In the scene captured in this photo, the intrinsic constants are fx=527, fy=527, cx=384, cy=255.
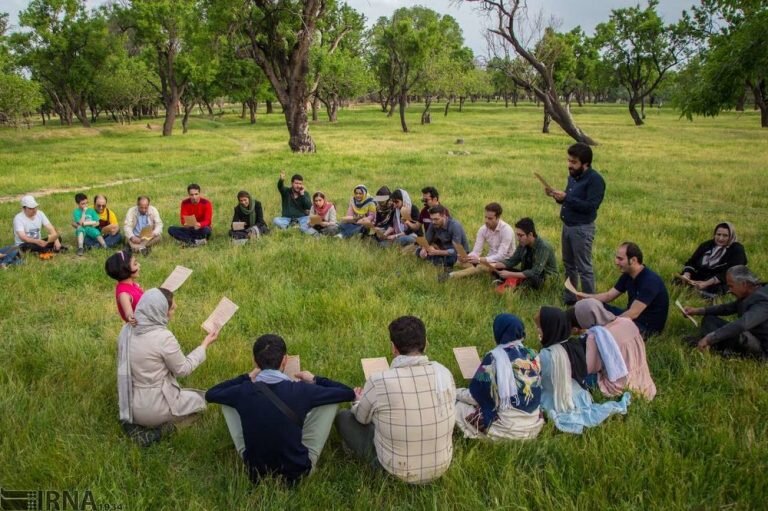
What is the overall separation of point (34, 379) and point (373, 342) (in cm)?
336

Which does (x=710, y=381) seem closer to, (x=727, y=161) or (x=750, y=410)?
(x=750, y=410)

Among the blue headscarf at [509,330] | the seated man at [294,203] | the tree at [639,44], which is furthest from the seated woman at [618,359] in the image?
the tree at [639,44]

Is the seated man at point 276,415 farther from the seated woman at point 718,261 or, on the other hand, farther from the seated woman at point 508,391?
the seated woman at point 718,261

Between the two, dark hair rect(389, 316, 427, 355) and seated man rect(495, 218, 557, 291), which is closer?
dark hair rect(389, 316, 427, 355)

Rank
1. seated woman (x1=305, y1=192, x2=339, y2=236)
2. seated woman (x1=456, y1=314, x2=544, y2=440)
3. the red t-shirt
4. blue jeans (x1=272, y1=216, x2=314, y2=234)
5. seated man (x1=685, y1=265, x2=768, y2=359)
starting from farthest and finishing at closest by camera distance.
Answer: blue jeans (x1=272, y1=216, x2=314, y2=234) → seated woman (x1=305, y1=192, x2=339, y2=236) → the red t-shirt → seated man (x1=685, y1=265, x2=768, y2=359) → seated woman (x1=456, y1=314, x2=544, y2=440)

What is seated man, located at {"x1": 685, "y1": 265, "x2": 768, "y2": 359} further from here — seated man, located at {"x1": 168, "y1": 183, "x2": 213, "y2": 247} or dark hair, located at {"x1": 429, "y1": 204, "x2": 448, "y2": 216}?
seated man, located at {"x1": 168, "y1": 183, "x2": 213, "y2": 247}

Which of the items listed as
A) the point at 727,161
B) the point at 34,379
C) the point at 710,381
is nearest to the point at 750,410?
the point at 710,381

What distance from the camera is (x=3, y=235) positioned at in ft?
35.1

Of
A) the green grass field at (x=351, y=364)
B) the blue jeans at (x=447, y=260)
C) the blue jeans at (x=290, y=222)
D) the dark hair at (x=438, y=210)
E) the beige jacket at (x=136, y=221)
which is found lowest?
the green grass field at (x=351, y=364)

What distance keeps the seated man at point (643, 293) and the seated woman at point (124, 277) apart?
517cm

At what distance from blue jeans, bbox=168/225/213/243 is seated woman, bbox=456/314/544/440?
7738 millimetres

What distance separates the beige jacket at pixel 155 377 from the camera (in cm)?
425

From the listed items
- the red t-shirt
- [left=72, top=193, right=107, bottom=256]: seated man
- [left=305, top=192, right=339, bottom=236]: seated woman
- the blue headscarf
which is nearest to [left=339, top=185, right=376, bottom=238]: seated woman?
[left=305, top=192, right=339, bottom=236]: seated woman

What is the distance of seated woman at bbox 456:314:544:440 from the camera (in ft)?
13.1
